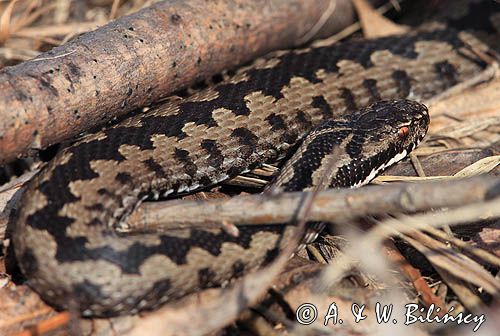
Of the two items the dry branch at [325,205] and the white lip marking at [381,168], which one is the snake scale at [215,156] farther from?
the dry branch at [325,205]

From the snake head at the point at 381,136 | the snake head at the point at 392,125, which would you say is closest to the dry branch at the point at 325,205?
the snake head at the point at 381,136

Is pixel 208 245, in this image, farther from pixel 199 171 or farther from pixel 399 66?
pixel 399 66

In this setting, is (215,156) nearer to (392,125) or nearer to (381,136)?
(381,136)

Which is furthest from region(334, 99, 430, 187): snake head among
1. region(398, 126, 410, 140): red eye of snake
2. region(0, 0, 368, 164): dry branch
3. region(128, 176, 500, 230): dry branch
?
region(0, 0, 368, 164): dry branch

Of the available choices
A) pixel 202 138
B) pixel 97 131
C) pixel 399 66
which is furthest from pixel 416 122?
pixel 97 131

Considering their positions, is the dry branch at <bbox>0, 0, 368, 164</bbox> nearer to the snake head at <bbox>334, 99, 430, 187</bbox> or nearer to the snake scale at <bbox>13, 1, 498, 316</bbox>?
the snake scale at <bbox>13, 1, 498, 316</bbox>
